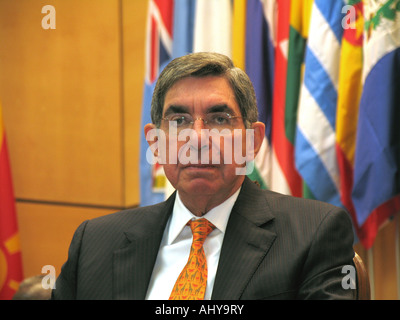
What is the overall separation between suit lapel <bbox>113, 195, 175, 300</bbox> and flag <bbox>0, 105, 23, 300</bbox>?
2036mm

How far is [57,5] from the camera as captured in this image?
3781mm

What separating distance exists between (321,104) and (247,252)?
139 cm

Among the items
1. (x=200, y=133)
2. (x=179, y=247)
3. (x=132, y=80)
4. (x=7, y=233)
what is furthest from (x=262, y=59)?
(x=7, y=233)

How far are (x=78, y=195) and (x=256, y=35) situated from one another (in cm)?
190

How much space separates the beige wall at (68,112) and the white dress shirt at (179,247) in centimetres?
204

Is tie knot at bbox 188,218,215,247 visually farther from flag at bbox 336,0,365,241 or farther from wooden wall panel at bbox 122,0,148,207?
wooden wall panel at bbox 122,0,148,207

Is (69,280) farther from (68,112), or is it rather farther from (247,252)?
(68,112)

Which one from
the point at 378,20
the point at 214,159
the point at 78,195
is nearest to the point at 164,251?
the point at 214,159

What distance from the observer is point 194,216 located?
5.40 feet

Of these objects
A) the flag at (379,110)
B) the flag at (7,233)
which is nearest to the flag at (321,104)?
the flag at (379,110)

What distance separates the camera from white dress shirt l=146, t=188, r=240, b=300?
1527 mm

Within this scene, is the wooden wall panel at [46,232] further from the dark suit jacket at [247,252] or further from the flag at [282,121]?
the dark suit jacket at [247,252]

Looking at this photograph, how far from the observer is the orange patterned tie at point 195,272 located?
1.46 meters

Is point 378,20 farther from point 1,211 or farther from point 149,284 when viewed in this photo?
point 1,211
